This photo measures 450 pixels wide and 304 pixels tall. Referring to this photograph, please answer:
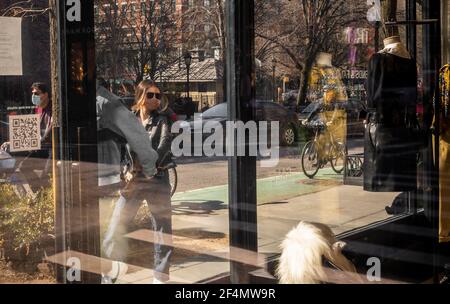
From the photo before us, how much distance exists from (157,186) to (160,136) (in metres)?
0.32

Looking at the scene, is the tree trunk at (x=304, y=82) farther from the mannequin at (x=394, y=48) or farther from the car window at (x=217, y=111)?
the car window at (x=217, y=111)

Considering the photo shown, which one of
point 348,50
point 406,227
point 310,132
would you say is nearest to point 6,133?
point 310,132

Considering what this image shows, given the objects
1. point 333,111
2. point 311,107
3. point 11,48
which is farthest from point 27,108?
point 333,111

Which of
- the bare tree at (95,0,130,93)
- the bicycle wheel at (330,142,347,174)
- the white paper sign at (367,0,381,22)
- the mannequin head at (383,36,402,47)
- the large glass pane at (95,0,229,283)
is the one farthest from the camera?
the bicycle wheel at (330,142,347,174)

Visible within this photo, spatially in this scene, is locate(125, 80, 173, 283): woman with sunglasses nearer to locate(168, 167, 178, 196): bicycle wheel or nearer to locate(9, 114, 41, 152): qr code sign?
locate(168, 167, 178, 196): bicycle wheel

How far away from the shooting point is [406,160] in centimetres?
477

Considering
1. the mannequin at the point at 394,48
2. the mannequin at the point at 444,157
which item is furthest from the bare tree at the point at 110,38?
the mannequin at the point at 444,157

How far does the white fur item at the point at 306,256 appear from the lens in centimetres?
296

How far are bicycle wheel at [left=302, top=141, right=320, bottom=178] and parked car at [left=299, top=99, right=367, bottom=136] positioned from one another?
24cm

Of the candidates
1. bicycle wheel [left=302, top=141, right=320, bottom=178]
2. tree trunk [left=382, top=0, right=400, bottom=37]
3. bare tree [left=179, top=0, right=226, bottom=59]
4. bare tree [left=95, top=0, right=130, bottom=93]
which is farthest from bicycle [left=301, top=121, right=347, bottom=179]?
bare tree [left=95, top=0, right=130, bottom=93]

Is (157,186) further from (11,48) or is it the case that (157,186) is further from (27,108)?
(11,48)

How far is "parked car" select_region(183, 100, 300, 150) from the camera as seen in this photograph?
12.2ft

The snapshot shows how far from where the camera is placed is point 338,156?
544cm

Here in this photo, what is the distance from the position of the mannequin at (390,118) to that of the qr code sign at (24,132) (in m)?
2.56
